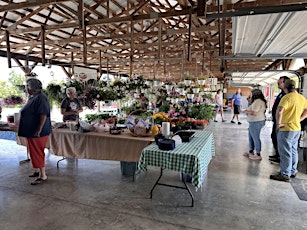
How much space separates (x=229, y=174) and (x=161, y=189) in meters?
1.32

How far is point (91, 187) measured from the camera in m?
3.06

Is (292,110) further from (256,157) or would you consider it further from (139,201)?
(139,201)

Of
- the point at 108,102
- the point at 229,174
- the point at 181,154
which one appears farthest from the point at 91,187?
the point at 229,174

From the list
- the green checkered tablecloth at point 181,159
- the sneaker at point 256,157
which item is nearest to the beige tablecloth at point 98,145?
the green checkered tablecloth at point 181,159

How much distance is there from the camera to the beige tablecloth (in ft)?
9.66

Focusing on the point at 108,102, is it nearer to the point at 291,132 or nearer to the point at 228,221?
the point at 228,221

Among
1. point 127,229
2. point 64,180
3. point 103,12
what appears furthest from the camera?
point 103,12

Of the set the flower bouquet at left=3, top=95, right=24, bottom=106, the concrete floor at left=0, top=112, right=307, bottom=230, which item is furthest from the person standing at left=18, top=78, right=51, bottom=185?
the flower bouquet at left=3, top=95, right=24, bottom=106

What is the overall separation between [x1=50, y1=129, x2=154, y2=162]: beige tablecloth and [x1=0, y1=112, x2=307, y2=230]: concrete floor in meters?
0.42

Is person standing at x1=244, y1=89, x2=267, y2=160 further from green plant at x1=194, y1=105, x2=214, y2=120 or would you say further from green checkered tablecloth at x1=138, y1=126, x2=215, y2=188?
green checkered tablecloth at x1=138, y1=126, x2=215, y2=188

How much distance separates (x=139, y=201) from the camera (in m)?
2.67

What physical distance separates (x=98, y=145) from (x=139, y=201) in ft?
3.37

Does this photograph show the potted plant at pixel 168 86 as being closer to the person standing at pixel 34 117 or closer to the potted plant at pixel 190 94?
the potted plant at pixel 190 94

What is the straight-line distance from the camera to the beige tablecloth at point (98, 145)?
2.94 m
